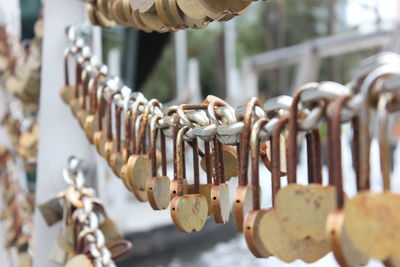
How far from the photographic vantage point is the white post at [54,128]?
59 cm

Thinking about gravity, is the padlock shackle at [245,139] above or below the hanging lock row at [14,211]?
above

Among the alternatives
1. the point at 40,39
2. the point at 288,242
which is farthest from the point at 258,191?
the point at 40,39

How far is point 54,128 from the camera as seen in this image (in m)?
0.59

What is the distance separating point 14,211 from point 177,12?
2.41ft

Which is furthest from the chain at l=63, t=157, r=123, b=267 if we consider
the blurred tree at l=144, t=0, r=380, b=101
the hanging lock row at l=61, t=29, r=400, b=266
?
the blurred tree at l=144, t=0, r=380, b=101

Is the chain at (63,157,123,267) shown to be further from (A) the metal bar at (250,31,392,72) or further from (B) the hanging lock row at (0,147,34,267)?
(A) the metal bar at (250,31,392,72)

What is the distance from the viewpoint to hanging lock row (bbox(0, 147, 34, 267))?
2.91 ft

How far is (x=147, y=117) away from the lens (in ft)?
1.20

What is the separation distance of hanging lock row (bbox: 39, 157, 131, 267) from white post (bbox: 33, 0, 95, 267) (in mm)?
20

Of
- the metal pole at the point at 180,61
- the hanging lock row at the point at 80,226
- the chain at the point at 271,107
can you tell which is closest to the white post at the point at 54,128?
the hanging lock row at the point at 80,226

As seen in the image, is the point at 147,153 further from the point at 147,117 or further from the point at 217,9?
the point at 217,9

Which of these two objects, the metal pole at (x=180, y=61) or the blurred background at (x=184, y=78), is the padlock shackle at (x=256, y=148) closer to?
the blurred background at (x=184, y=78)

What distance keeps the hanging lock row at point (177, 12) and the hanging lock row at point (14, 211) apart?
0.55m

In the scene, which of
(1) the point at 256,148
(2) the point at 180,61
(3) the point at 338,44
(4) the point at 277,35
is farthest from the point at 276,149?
(4) the point at 277,35
